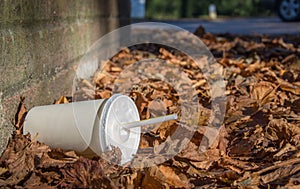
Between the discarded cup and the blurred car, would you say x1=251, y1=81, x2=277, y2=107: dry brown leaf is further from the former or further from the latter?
the blurred car

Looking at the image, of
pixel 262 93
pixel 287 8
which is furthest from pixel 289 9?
pixel 262 93

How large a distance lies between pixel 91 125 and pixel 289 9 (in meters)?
10.0

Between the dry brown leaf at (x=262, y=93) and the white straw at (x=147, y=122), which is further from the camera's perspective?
the dry brown leaf at (x=262, y=93)

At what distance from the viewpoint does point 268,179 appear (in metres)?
2.05

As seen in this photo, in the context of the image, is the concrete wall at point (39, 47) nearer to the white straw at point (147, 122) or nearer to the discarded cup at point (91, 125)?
the discarded cup at point (91, 125)

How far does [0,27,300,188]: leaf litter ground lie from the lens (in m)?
2.02

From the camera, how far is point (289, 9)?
37.7ft

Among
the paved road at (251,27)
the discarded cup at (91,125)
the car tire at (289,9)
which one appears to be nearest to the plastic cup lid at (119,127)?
the discarded cup at (91,125)

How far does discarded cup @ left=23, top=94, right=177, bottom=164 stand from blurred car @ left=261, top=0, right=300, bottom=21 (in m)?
9.46

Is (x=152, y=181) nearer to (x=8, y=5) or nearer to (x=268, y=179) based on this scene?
(x=268, y=179)

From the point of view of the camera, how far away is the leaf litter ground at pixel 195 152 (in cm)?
202

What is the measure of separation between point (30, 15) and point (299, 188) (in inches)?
64.7

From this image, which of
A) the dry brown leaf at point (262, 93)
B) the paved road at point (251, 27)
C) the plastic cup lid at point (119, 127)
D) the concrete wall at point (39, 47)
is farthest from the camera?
the paved road at point (251, 27)

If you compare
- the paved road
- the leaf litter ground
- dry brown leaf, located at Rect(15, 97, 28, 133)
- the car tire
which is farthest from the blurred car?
dry brown leaf, located at Rect(15, 97, 28, 133)
